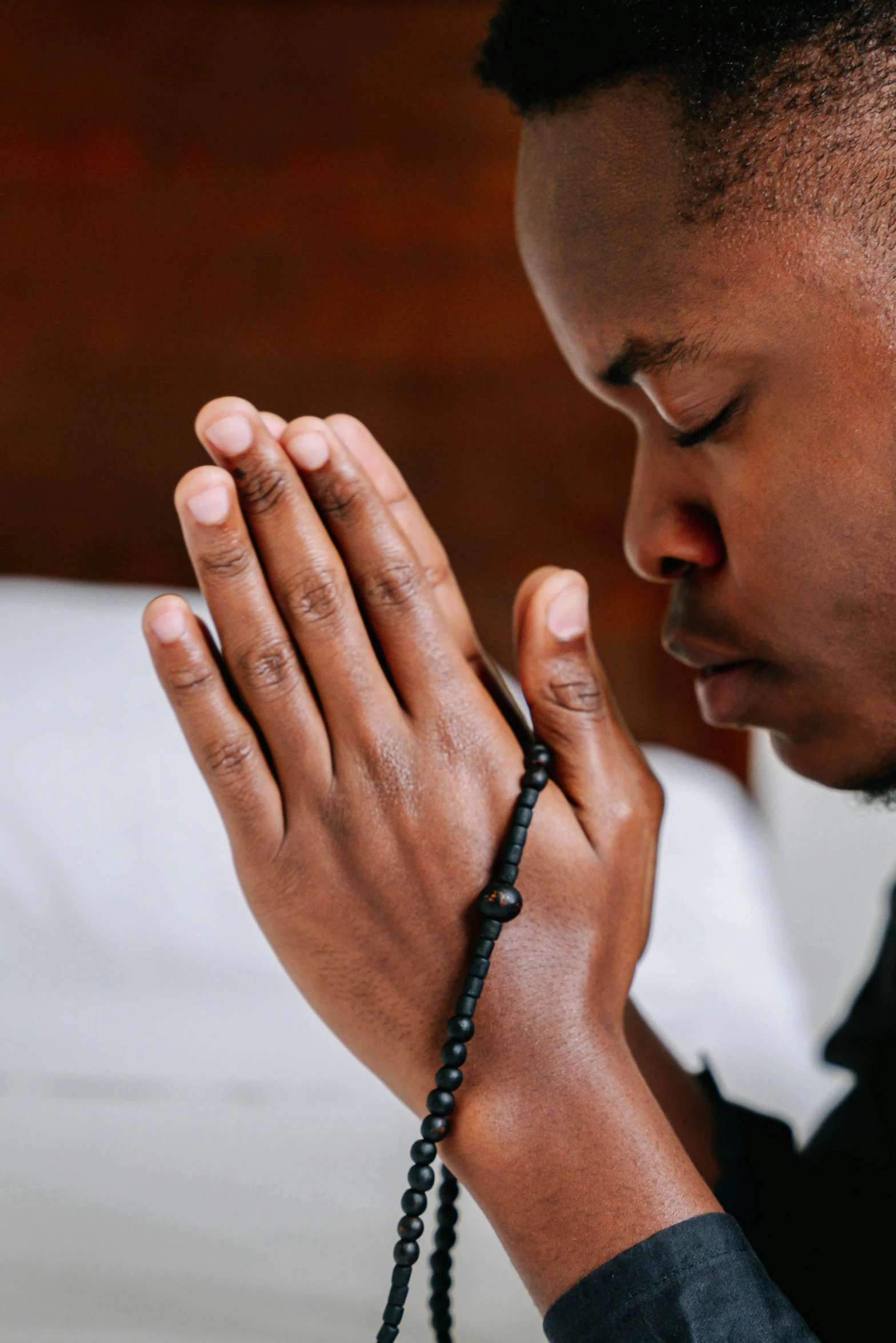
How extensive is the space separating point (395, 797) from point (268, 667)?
11cm

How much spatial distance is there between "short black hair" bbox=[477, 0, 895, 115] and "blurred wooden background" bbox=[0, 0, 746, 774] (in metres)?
1.23

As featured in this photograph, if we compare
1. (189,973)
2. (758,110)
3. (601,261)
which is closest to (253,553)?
(601,261)

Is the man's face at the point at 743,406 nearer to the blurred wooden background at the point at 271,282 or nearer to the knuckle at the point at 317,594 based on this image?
the knuckle at the point at 317,594

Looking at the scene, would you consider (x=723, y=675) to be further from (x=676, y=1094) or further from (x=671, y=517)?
(x=676, y=1094)

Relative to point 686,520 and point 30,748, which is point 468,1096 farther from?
point 30,748

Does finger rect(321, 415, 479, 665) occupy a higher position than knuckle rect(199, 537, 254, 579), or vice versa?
finger rect(321, 415, 479, 665)

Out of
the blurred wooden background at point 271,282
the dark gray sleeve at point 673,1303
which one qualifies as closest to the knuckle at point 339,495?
the dark gray sleeve at point 673,1303

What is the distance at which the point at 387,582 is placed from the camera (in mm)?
706

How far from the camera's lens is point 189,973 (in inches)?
52.9

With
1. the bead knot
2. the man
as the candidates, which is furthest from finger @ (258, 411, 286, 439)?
the bead knot

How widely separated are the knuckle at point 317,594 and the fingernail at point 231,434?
0.28 ft

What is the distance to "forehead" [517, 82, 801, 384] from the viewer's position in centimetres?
66

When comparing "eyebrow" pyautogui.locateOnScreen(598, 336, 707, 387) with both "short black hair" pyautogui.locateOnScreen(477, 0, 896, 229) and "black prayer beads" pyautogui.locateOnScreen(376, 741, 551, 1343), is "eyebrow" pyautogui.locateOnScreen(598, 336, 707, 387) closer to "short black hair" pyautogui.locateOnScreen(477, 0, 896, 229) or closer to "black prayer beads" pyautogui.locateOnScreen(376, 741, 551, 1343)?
"short black hair" pyautogui.locateOnScreen(477, 0, 896, 229)

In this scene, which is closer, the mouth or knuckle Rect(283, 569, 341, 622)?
knuckle Rect(283, 569, 341, 622)
